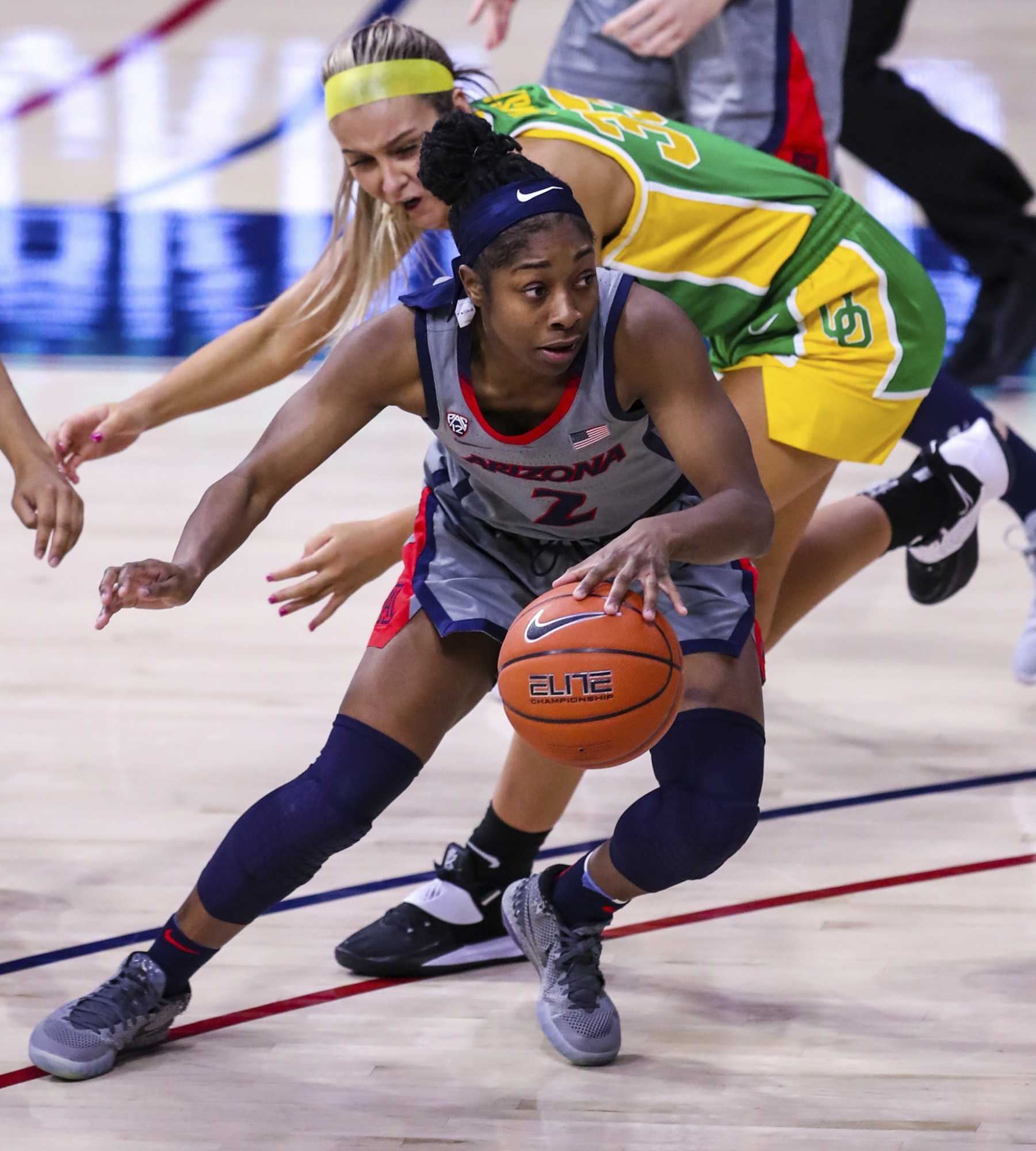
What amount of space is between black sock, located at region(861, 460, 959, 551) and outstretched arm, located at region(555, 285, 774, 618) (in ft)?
5.00

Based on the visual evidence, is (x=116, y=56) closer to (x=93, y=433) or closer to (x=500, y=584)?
(x=93, y=433)

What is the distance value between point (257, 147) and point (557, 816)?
6.95 metres

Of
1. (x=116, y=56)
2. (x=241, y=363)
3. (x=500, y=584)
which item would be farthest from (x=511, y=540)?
(x=116, y=56)

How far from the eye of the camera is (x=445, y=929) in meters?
3.17

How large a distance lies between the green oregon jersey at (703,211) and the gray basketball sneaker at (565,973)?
999mm

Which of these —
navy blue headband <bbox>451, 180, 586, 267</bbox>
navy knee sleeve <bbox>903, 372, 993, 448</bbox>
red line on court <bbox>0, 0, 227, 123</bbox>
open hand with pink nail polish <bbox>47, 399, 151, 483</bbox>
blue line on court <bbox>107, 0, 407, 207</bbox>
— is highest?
navy blue headband <bbox>451, 180, 586, 267</bbox>

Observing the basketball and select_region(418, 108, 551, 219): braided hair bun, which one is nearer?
the basketball

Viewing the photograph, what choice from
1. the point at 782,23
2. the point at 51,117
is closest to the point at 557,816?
the point at 782,23

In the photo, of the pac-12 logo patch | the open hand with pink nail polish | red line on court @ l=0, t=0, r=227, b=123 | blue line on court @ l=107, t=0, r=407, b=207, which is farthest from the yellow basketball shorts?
red line on court @ l=0, t=0, r=227, b=123

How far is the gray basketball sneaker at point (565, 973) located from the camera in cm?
278

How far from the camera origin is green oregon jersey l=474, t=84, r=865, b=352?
10.3ft

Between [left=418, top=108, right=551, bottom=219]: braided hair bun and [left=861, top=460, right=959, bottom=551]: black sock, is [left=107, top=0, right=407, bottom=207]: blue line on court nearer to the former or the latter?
[left=861, top=460, right=959, bottom=551]: black sock

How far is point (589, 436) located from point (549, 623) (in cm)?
31

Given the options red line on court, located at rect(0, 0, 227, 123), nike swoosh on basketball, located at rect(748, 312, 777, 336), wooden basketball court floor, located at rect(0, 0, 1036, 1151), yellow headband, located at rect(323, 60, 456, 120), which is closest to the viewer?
wooden basketball court floor, located at rect(0, 0, 1036, 1151)
